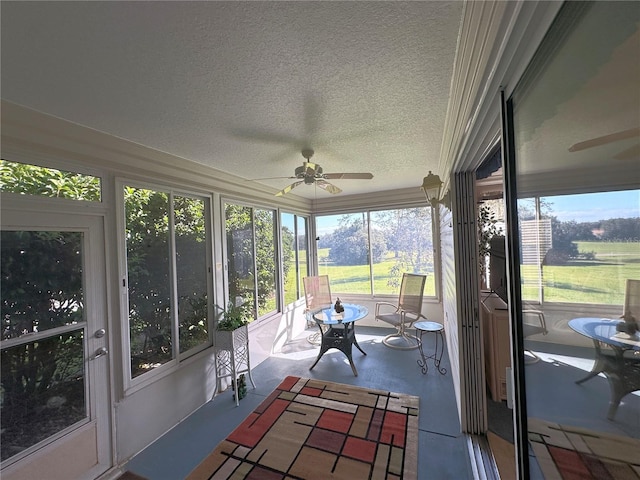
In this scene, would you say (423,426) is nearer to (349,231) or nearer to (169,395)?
(169,395)

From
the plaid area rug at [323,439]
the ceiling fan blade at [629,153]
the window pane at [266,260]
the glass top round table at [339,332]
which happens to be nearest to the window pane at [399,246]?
the glass top round table at [339,332]

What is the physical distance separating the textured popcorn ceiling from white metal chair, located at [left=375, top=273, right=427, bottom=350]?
2.77 m

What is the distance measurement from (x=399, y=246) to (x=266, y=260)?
8.22 ft

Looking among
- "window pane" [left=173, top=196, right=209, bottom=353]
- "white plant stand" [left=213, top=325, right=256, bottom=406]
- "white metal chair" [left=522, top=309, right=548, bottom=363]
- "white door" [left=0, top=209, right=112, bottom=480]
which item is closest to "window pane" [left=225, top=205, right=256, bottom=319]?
"window pane" [left=173, top=196, right=209, bottom=353]

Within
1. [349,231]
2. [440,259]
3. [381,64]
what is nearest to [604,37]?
[381,64]

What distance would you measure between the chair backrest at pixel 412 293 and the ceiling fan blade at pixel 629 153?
386 cm

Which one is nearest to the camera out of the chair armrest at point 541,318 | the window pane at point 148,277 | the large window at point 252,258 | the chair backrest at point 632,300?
the chair backrest at point 632,300

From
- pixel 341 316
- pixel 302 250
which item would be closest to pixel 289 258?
pixel 302 250

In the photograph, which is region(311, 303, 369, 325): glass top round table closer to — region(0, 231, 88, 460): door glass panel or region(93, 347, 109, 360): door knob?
region(93, 347, 109, 360): door knob

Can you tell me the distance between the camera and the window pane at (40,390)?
1.57 metres

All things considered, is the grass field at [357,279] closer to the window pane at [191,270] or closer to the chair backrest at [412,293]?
the chair backrest at [412,293]

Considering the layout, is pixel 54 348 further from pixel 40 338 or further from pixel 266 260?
pixel 266 260

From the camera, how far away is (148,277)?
2.37 metres

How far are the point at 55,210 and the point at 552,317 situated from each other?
2.74m
